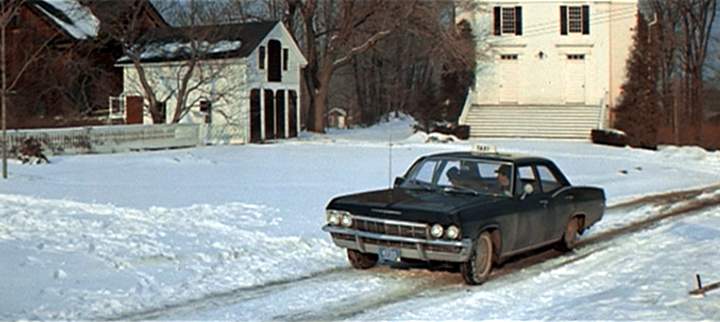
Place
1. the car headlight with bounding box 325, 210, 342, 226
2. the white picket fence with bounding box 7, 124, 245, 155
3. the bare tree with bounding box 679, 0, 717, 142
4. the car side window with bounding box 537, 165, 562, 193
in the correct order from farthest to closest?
the bare tree with bounding box 679, 0, 717, 142 < the white picket fence with bounding box 7, 124, 245, 155 < the car side window with bounding box 537, 165, 562, 193 < the car headlight with bounding box 325, 210, 342, 226

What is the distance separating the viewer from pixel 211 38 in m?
42.7

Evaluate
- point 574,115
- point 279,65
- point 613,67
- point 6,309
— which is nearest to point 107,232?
point 6,309

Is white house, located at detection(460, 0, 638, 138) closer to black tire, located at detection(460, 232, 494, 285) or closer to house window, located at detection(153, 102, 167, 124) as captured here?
house window, located at detection(153, 102, 167, 124)

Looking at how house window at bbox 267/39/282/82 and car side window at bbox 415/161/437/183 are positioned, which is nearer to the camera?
car side window at bbox 415/161/437/183

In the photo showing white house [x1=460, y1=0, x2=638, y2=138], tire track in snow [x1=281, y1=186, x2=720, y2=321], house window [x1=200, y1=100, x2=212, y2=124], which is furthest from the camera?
white house [x1=460, y1=0, x2=638, y2=138]

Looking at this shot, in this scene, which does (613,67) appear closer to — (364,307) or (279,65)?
(279,65)

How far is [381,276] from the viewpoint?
422 inches

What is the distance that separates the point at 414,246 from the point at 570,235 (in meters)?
3.38

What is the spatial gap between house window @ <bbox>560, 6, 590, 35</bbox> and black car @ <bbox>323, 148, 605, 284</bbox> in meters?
37.2

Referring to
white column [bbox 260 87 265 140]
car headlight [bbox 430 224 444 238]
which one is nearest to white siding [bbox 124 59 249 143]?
white column [bbox 260 87 265 140]

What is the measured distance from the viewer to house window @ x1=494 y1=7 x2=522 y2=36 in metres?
48.7

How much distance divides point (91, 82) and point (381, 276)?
40.8 metres

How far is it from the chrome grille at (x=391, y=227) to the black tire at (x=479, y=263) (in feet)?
1.96

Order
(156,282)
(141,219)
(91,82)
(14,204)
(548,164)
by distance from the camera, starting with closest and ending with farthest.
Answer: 1. (156,282)
2. (548,164)
3. (141,219)
4. (14,204)
5. (91,82)
